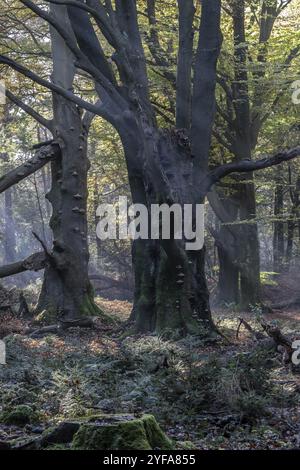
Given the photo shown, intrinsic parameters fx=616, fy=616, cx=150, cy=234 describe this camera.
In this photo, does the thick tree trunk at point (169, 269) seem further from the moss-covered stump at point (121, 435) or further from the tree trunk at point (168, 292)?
the moss-covered stump at point (121, 435)

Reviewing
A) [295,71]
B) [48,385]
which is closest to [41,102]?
[295,71]

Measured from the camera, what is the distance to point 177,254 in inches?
472

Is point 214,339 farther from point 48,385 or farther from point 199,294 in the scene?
point 48,385

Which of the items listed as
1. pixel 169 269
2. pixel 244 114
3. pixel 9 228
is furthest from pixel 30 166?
pixel 9 228

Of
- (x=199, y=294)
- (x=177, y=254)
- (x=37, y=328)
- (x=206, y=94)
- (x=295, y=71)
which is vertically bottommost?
(x=37, y=328)

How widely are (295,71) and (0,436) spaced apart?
14230 mm

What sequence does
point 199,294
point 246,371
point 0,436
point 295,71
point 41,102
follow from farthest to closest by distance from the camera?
point 41,102 → point 295,71 → point 199,294 → point 246,371 → point 0,436

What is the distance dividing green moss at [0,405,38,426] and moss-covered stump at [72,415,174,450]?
1567 millimetres

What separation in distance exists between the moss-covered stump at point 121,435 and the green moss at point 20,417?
157 centimetres

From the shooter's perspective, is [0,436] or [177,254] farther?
[177,254]

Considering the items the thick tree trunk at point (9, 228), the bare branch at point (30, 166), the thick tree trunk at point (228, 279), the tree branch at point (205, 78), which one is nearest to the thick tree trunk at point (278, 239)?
the thick tree trunk at point (228, 279)

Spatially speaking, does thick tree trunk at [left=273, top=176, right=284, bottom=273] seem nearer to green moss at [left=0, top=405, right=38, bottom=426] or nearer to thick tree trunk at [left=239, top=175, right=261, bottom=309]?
thick tree trunk at [left=239, top=175, right=261, bottom=309]
